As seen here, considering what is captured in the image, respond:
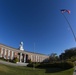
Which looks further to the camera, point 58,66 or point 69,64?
point 58,66

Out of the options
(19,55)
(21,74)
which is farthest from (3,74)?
(19,55)

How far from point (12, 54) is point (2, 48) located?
23.4ft

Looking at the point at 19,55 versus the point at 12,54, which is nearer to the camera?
the point at 19,55

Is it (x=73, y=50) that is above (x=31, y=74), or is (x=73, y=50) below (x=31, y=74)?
above

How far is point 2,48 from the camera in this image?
8419cm

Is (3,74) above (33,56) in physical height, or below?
below

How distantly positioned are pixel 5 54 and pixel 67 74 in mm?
63392

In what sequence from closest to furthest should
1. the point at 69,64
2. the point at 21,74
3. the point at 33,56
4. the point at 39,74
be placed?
the point at 21,74 → the point at 39,74 → the point at 69,64 → the point at 33,56

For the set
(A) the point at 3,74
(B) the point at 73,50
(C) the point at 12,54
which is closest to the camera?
(A) the point at 3,74

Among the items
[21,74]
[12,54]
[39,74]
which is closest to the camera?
[21,74]

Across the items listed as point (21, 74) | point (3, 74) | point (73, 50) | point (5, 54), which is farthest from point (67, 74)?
point (73, 50)

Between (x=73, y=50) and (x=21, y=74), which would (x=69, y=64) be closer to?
(x=21, y=74)

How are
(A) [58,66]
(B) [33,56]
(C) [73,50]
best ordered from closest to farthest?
(A) [58,66], (C) [73,50], (B) [33,56]

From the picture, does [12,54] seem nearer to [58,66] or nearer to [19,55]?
[19,55]
